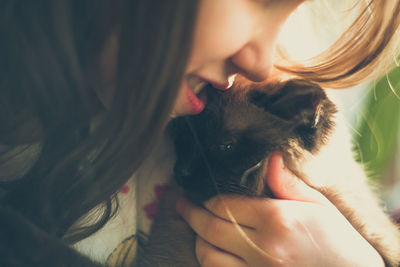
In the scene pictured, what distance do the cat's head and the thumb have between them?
0.10 ft

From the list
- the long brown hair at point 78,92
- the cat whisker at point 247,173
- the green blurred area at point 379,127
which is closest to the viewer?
the long brown hair at point 78,92

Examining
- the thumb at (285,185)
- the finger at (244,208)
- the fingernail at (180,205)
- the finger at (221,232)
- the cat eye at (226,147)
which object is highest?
the cat eye at (226,147)

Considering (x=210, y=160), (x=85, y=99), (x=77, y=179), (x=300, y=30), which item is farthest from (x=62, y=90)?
(x=300, y=30)

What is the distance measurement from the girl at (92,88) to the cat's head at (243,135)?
6.3 inches

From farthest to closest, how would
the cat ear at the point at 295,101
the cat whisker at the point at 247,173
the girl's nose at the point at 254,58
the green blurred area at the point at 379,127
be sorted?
the green blurred area at the point at 379,127 → the cat whisker at the point at 247,173 → the cat ear at the point at 295,101 → the girl's nose at the point at 254,58

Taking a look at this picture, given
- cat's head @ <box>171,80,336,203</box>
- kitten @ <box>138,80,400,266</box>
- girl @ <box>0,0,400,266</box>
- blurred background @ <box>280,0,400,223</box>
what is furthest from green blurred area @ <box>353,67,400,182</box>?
girl @ <box>0,0,400,266</box>

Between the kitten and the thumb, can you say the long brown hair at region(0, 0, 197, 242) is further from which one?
the thumb

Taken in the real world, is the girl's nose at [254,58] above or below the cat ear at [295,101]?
above

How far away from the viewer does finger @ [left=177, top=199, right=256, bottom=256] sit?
31.0 inches

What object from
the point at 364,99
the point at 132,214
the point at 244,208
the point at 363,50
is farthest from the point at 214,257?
the point at 364,99

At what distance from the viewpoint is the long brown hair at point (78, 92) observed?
440mm

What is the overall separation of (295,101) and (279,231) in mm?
326

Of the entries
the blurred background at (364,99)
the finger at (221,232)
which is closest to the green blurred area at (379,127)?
the blurred background at (364,99)

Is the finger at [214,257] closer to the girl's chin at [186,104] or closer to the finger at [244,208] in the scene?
the finger at [244,208]
